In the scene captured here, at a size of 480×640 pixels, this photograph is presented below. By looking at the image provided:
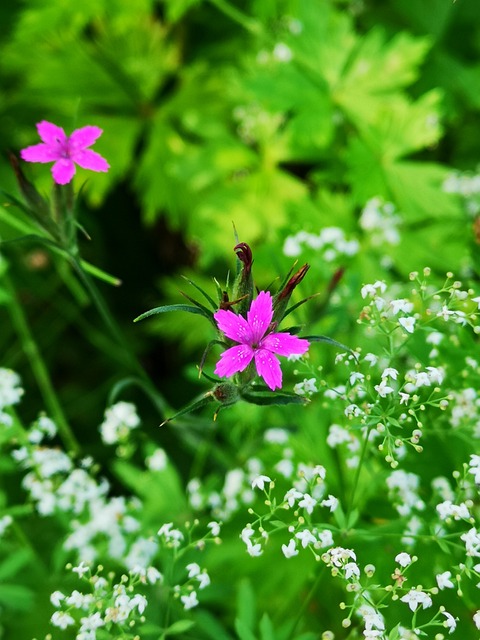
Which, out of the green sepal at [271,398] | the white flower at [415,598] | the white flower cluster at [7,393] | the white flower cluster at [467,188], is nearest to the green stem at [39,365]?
the white flower cluster at [7,393]

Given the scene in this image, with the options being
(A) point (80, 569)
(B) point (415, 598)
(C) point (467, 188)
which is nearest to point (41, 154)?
(A) point (80, 569)

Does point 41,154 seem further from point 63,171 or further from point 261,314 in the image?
point 261,314

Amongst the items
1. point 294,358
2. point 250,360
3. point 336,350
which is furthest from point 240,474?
point 250,360

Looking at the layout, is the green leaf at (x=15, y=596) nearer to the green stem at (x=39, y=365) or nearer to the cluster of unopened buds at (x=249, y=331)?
the green stem at (x=39, y=365)

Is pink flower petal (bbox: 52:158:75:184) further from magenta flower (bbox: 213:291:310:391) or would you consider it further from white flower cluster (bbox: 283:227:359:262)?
white flower cluster (bbox: 283:227:359:262)

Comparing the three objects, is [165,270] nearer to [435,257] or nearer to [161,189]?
[161,189]

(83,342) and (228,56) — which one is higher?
(228,56)
